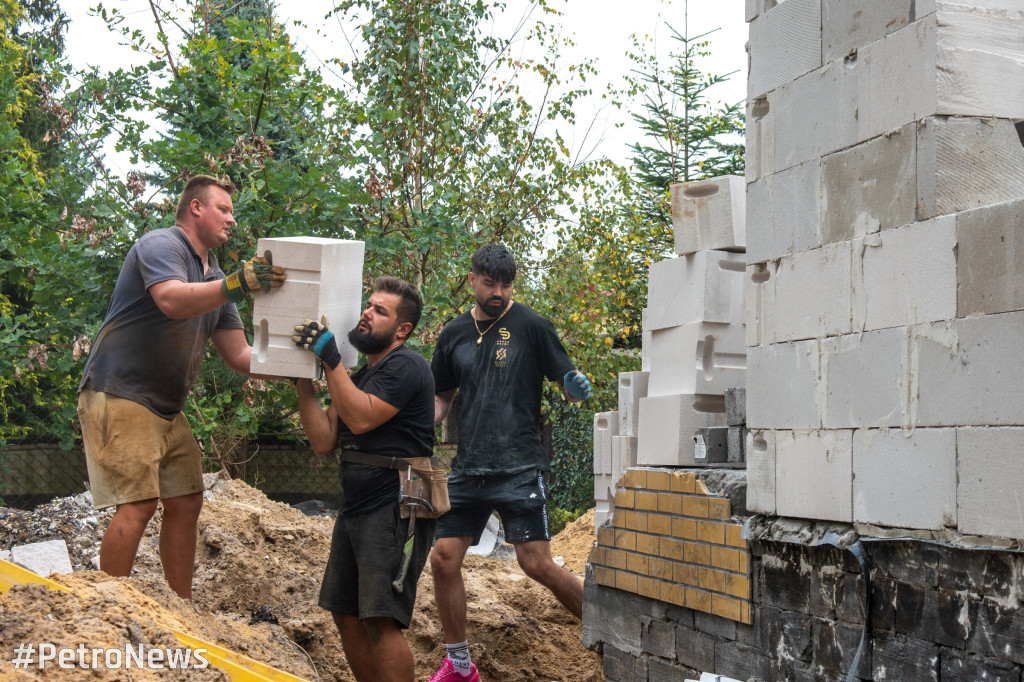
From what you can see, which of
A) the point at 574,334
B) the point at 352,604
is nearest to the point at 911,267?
the point at 352,604

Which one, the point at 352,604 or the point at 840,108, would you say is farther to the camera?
the point at 352,604

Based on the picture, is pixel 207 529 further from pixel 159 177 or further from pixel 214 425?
pixel 159 177

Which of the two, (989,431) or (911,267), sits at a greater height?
(911,267)

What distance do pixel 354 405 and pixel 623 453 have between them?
2.58 m

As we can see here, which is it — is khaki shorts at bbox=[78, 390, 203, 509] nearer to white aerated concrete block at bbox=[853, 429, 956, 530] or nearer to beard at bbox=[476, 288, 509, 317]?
beard at bbox=[476, 288, 509, 317]

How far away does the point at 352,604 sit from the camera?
3684mm

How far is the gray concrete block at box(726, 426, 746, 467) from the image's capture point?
402 centimetres

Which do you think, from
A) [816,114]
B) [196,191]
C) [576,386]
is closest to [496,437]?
[576,386]

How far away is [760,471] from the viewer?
368 centimetres

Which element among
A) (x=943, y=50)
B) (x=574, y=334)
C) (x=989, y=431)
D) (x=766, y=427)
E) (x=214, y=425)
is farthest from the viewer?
(x=574, y=334)

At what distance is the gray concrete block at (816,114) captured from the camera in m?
3.31

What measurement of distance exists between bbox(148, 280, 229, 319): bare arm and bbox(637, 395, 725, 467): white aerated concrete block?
206cm

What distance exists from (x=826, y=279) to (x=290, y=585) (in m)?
3.62

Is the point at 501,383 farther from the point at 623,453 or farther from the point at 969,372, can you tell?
the point at 969,372
